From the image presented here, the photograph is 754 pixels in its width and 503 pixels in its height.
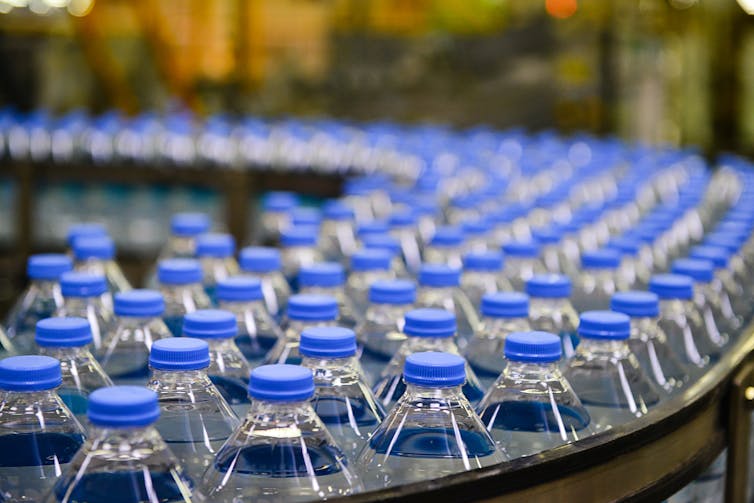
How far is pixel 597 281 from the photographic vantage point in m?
2.19

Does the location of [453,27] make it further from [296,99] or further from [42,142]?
[42,142]

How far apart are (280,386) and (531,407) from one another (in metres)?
0.42

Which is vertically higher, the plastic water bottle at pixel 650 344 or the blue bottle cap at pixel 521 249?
the blue bottle cap at pixel 521 249

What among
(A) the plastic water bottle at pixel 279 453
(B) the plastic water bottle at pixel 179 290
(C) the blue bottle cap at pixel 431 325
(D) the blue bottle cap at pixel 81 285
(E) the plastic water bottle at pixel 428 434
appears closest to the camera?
(A) the plastic water bottle at pixel 279 453

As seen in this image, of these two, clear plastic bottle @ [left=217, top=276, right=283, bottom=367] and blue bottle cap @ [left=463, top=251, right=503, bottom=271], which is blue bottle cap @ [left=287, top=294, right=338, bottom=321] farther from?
blue bottle cap @ [left=463, top=251, right=503, bottom=271]

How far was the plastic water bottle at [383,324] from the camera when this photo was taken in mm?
1723

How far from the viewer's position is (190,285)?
6.16 ft

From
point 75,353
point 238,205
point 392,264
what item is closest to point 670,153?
point 238,205

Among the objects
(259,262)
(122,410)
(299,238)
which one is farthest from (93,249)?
(122,410)

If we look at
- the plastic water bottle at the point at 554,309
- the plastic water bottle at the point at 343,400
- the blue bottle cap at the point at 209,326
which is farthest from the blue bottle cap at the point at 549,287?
the blue bottle cap at the point at 209,326

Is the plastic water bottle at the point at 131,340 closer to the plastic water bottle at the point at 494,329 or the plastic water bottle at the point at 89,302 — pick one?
the plastic water bottle at the point at 89,302

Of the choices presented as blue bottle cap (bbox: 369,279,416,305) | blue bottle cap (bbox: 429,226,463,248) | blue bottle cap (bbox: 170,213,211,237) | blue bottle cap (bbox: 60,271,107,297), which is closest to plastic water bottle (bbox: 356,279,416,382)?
blue bottle cap (bbox: 369,279,416,305)

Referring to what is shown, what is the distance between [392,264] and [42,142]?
3.46 metres

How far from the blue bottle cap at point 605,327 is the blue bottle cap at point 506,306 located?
0.13m
